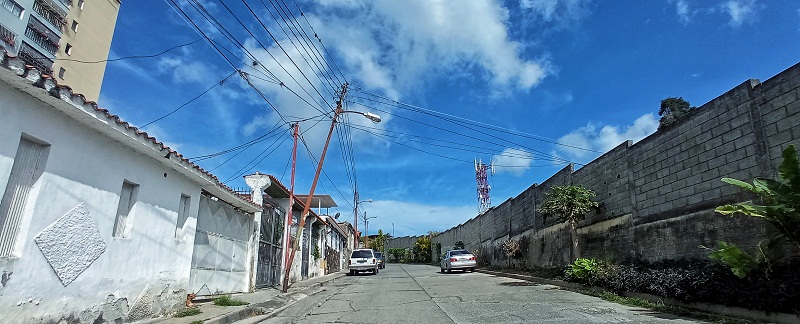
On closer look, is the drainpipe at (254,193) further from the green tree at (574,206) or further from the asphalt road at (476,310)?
the green tree at (574,206)

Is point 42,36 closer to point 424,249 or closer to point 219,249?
point 219,249

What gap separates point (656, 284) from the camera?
9.80m

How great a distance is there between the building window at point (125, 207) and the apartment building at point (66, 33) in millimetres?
33880

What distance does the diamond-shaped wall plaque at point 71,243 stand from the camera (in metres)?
5.87

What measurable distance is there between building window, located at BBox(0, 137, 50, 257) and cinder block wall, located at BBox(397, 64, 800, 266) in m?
12.0

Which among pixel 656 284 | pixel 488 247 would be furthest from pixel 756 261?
pixel 488 247

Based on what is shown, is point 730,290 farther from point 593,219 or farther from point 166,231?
point 166,231

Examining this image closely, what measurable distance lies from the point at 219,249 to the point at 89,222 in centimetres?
603

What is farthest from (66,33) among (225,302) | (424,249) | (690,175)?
(690,175)

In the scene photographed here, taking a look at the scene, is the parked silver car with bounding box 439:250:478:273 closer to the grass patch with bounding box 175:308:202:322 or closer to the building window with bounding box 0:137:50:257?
the grass patch with bounding box 175:308:202:322

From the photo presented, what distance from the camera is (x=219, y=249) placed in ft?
40.5

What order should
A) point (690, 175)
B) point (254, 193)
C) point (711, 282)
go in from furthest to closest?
point (254, 193), point (690, 175), point (711, 282)

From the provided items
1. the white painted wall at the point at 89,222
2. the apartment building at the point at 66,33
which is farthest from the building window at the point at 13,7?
the white painted wall at the point at 89,222

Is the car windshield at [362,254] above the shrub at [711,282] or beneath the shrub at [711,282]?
above
